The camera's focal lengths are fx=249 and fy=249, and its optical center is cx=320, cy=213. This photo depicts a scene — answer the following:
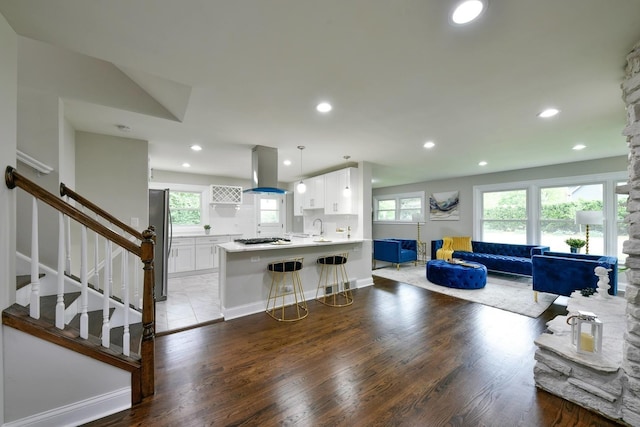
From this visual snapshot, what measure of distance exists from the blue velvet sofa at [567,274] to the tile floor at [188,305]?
4.87 metres

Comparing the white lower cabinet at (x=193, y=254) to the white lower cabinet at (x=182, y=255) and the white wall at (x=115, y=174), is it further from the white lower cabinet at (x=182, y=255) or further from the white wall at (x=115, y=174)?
the white wall at (x=115, y=174)

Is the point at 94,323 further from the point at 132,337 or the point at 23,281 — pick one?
the point at 23,281

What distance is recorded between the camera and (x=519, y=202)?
19.8 feet

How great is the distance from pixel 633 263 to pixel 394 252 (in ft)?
16.3

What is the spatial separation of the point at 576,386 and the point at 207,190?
22.6ft

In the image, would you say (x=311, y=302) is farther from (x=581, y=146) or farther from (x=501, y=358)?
(x=581, y=146)

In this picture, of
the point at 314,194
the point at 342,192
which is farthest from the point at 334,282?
the point at 314,194

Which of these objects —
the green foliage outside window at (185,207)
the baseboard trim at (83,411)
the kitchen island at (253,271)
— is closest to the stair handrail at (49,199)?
the baseboard trim at (83,411)

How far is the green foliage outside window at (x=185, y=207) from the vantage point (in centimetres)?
618

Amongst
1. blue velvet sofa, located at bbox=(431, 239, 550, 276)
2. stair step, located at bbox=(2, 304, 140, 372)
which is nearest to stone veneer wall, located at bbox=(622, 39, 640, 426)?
stair step, located at bbox=(2, 304, 140, 372)

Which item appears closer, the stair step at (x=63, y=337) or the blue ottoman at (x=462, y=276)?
the stair step at (x=63, y=337)

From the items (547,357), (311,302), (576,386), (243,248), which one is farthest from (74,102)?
(576,386)

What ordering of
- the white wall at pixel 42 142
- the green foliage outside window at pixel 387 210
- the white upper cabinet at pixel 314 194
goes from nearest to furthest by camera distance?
the white wall at pixel 42 142 < the white upper cabinet at pixel 314 194 < the green foliage outside window at pixel 387 210

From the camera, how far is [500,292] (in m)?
4.45
